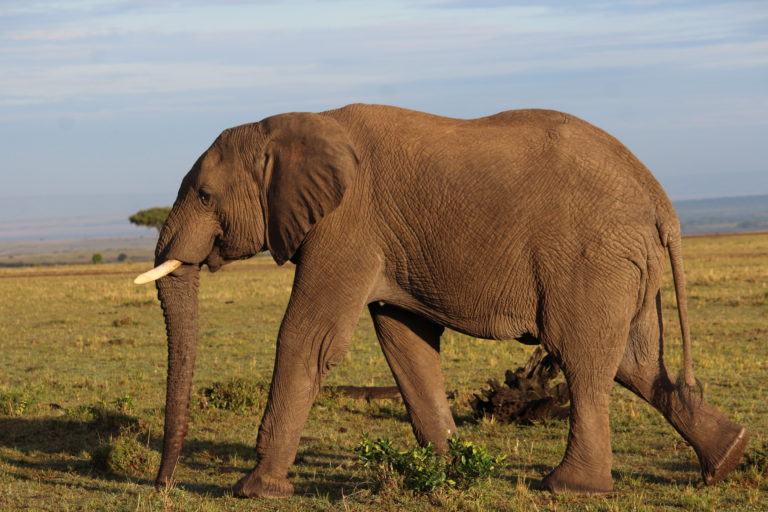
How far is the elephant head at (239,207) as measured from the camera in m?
7.64

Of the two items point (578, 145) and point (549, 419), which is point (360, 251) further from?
point (549, 419)

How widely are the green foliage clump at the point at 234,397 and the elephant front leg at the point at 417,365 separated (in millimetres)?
4206

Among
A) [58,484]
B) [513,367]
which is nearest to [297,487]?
[58,484]

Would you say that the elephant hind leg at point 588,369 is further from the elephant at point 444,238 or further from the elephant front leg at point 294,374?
the elephant front leg at point 294,374

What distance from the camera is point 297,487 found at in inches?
329

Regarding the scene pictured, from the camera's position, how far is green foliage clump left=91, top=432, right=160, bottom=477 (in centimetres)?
930

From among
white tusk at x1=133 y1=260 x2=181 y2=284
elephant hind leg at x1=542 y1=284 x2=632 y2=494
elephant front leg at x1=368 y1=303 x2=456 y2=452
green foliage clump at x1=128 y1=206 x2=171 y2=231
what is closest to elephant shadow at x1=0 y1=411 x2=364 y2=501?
elephant front leg at x1=368 y1=303 x2=456 y2=452

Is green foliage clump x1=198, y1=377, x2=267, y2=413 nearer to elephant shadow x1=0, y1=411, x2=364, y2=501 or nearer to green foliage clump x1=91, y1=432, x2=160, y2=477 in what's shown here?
elephant shadow x1=0, y1=411, x2=364, y2=501

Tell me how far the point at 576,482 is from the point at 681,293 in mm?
1798

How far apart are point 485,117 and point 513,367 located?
860cm

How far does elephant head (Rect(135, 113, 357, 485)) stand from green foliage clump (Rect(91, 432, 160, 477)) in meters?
1.51

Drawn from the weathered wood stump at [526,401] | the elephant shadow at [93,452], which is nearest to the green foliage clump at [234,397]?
the elephant shadow at [93,452]

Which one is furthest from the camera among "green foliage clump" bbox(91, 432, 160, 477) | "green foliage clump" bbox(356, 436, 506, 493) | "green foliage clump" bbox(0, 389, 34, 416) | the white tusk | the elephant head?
"green foliage clump" bbox(0, 389, 34, 416)

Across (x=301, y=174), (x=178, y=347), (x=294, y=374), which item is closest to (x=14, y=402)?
(x=178, y=347)
